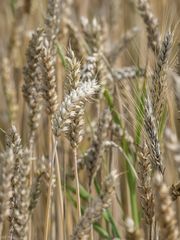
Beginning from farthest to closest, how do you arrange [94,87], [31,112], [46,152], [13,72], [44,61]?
[13,72] < [46,152] < [31,112] < [44,61] < [94,87]

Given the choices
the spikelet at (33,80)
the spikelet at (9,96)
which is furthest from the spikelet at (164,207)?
the spikelet at (9,96)

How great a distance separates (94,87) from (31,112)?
0.38m

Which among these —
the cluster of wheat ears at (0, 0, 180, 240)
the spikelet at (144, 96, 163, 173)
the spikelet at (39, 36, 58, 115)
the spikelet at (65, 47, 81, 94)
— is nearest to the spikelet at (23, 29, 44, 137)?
the cluster of wheat ears at (0, 0, 180, 240)

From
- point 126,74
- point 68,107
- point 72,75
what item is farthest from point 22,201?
point 126,74

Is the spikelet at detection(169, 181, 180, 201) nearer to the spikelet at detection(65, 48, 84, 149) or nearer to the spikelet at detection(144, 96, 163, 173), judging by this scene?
the spikelet at detection(144, 96, 163, 173)

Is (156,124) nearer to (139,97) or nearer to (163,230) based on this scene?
(139,97)

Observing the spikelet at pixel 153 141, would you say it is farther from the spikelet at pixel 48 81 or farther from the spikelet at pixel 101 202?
the spikelet at pixel 48 81

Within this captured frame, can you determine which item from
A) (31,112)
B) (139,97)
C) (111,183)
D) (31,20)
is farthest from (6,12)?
(111,183)

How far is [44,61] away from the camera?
1.31 m

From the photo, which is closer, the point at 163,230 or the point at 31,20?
the point at 163,230

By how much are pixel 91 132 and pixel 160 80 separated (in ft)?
1.50

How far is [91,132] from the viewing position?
1.62 m

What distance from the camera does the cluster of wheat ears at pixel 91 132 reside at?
100 centimetres

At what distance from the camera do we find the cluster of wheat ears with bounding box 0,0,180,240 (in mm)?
998
